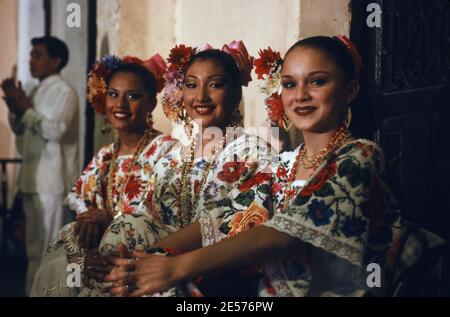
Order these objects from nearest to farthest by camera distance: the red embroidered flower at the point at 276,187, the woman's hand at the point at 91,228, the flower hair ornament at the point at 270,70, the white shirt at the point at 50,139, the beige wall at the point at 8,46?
the red embroidered flower at the point at 276,187
the flower hair ornament at the point at 270,70
the woman's hand at the point at 91,228
the white shirt at the point at 50,139
the beige wall at the point at 8,46

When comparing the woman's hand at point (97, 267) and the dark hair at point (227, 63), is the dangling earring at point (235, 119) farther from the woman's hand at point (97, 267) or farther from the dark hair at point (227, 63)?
the woman's hand at point (97, 267)

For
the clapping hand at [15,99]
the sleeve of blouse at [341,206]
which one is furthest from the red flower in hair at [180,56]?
the clapping hand at [15,99]

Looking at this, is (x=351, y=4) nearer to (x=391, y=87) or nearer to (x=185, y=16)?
(x=391, y=87)

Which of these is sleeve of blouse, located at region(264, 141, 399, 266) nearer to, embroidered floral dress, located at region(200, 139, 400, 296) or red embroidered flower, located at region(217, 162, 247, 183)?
embroidered floral dress, located at region(200, 139, 400, 296)

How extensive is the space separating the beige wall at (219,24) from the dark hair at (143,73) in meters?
0.32

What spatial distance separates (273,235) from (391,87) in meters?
0.89

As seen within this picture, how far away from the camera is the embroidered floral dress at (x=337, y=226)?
182 centimetres

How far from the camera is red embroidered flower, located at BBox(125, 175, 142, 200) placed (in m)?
2.97

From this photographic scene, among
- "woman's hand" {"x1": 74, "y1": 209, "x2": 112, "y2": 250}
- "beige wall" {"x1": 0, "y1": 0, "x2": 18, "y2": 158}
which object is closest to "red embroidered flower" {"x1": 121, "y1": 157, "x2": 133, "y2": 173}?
"woman's hand" {"x1": 74, "y1": 209, "x2": 112, "y2": 250}

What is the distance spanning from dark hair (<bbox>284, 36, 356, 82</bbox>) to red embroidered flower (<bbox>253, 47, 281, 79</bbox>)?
1.34 ft

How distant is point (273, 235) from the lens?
1.86 metres

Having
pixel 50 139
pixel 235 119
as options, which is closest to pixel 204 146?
pixel 235 119

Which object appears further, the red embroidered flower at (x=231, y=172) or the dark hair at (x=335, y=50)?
the red embroidered flower at (x=231, y=172)
